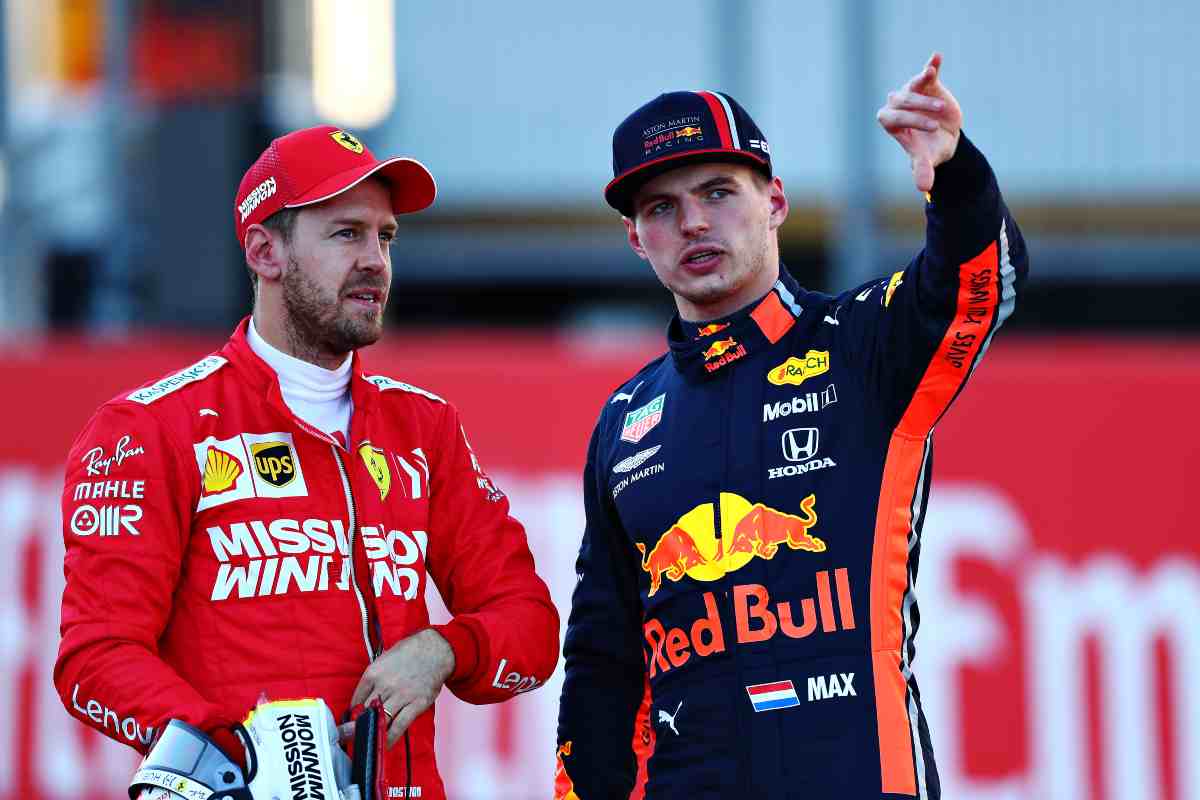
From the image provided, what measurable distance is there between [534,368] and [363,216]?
3.20 meters

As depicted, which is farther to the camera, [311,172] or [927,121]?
[311,172]

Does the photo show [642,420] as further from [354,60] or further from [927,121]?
[354,60]

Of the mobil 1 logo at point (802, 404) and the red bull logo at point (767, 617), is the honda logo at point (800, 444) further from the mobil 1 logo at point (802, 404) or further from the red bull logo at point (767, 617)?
the red bull logo at point (767, 617)

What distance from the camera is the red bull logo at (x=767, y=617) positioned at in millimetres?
3068

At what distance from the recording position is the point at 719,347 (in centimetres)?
331

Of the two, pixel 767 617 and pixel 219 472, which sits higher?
pixel 219 472

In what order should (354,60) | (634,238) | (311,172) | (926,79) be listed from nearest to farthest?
(926,79) → (311,172) → (634,238) → (354,60)

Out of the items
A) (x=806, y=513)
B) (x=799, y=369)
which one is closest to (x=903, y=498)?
(x=806, y=513)

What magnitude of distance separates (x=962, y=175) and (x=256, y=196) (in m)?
1.33

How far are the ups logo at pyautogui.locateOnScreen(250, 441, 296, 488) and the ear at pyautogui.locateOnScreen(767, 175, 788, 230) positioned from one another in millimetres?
1020

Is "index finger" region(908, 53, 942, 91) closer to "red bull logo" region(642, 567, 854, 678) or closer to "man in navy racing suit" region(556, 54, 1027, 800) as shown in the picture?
"man in navy racing suit" region(556, 54, 1027, 800)

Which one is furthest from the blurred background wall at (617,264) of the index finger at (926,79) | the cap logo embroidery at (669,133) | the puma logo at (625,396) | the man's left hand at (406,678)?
the index finger at (926,79)

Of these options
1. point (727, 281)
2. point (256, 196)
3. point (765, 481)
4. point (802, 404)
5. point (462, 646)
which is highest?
point (256, 196)

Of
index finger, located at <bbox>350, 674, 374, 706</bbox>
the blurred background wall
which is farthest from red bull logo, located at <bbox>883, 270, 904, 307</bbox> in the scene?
the blurred background wall
